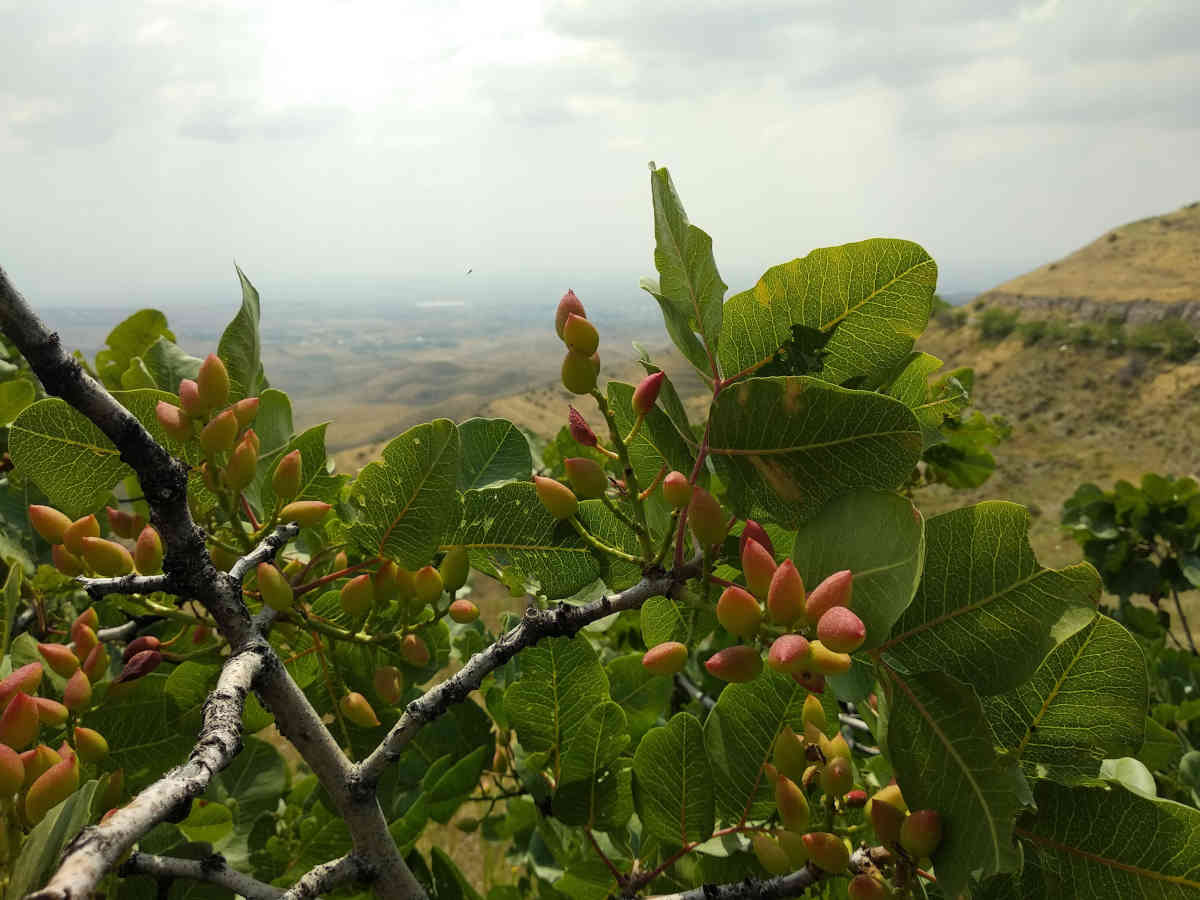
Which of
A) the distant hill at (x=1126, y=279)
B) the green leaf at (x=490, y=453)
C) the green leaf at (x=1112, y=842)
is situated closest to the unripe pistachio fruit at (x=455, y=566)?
the green leaf at (x=490, y=453)

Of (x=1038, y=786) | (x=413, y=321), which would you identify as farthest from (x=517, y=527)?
(x=413, y=321)

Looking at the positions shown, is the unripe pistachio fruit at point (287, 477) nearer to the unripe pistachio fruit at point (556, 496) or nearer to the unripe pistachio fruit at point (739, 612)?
the unripe pistachio fruit at point (556, 496)

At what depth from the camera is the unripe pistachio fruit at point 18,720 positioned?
29.5 inches

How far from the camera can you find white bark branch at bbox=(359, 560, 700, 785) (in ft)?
2.71

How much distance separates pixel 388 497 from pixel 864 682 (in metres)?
0.65

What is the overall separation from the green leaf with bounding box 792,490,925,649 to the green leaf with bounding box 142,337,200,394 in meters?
1.25

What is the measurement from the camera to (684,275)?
76cm

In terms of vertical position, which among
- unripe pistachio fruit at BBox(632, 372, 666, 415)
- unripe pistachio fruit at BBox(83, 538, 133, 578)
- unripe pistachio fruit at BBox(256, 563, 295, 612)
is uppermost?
unripe pistachio fruit at BBox(632, 372, 666, 415)

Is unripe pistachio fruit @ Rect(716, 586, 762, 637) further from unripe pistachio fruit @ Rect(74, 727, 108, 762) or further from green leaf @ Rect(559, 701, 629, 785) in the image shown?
unripe pistachio fruit @ Rect(74, 727, 108, 762)

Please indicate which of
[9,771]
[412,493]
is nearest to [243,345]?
[412,493]

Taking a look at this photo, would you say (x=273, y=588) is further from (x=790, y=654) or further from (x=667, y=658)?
(x=790, y=654)

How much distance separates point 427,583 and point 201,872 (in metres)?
0.47

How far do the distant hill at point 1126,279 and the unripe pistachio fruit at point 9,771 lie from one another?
3752 centimetres

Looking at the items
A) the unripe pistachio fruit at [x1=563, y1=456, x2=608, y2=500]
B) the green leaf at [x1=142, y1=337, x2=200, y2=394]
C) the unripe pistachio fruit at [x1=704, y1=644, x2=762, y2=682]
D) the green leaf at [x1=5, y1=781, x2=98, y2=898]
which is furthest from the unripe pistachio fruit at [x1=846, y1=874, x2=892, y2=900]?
the green leaf at [x1=142, y1=337, x2=200, y2=394]
